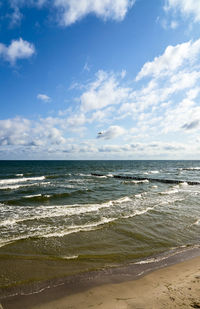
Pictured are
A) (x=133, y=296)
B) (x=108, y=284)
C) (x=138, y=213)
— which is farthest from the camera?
(x=138, y=213)

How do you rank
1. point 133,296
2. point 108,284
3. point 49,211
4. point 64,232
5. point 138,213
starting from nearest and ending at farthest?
point 133,296
point 108,284
point 64,232
point 138,213
point 49,211

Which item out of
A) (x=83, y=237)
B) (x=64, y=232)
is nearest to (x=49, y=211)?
(x=64, y=232)

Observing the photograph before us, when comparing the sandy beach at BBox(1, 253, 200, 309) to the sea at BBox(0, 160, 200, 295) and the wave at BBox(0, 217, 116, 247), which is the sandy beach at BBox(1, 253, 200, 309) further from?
the wave at BBox(0, 217, 116, 247)

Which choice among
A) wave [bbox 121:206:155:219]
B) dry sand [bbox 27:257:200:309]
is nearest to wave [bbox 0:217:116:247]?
wave [bbox 121:206:155:219]

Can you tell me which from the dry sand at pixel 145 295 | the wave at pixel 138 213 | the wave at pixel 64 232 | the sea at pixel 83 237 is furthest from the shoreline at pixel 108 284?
the wave at pixel 138 213

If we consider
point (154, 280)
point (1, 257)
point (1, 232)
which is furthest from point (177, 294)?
point (1, 232)

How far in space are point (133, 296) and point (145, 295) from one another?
16.4 inches

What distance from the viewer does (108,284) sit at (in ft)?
22.1

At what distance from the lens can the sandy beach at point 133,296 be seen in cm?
552

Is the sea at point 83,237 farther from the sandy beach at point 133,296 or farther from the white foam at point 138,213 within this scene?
the sandy beach at point 133,296

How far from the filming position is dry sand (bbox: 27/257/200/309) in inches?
217

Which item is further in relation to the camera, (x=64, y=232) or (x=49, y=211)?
(x=49, y=211)

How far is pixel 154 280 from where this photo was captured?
6891mm

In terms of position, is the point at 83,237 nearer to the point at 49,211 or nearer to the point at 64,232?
the point at 64,232
